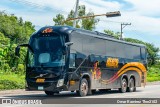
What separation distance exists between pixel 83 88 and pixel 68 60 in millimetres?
2199

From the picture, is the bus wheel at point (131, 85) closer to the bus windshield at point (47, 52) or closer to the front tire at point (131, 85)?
the front tire at point (131, 85)

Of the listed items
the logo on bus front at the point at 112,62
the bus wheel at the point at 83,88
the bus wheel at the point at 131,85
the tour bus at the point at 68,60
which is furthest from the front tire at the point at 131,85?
the bus wheel at the point at 83,88

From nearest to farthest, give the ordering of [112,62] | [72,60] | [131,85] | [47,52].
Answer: [47,52] → [72,60] → [112,62] → [131,85]

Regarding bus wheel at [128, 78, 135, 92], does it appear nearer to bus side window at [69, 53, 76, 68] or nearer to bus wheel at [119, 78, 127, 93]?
bus wheel at [119, 78, 127, 93]

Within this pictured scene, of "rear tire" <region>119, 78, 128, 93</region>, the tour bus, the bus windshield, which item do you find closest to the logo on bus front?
the tour bus

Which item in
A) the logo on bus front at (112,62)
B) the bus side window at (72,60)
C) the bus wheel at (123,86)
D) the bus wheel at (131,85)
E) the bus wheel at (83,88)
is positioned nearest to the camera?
the bus side window at (72,60)

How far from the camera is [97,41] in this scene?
23578mm

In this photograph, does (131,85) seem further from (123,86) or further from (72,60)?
(72,60)

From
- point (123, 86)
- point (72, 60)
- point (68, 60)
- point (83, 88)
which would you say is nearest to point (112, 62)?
point (123, 86)

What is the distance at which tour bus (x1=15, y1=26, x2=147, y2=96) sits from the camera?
66.5ft

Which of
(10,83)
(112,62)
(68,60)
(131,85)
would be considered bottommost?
(131,85)

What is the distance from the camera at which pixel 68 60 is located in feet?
67.1

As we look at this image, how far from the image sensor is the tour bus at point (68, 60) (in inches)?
798

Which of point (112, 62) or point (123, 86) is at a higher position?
point (112, 62)
